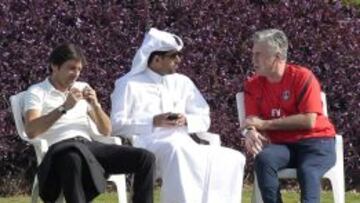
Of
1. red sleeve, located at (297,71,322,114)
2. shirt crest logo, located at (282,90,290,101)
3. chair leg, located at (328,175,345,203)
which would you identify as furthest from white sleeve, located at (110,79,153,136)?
chair leg, located at (328,175,345,203)

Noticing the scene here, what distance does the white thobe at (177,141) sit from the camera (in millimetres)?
8367

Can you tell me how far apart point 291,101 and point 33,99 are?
1.76 metres

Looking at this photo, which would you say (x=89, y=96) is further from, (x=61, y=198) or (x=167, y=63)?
(x=167, y=63)

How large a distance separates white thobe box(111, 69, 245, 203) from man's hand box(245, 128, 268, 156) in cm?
12

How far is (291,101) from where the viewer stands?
854cm

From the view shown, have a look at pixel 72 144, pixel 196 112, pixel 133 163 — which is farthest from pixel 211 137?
pixel 72 144

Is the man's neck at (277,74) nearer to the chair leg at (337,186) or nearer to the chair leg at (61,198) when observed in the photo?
the chair leg at (337,186)

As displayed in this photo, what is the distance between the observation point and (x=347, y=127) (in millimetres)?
11242

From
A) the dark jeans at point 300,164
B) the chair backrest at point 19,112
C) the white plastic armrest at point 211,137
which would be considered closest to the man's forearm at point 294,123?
the dark jeans at point 300,164

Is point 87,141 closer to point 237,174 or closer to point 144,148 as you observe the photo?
point 144,148

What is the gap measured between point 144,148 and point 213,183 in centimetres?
52

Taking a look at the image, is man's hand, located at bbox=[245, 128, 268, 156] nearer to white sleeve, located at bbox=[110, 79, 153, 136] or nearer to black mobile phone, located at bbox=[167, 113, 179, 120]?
black mobile phone, located at bbox=[167, 113, 179, 120]

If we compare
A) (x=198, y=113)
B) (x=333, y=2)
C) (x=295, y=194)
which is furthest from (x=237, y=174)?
(x=333, y=2)

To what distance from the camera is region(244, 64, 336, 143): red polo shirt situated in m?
8.51
